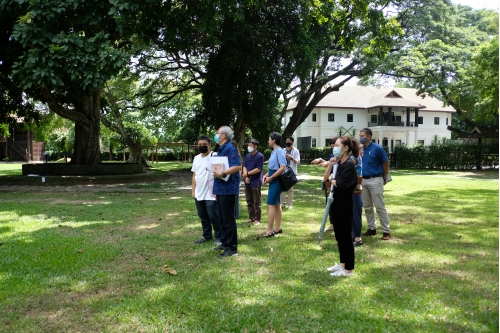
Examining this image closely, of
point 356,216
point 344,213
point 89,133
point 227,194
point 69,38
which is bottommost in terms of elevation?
point 356,216

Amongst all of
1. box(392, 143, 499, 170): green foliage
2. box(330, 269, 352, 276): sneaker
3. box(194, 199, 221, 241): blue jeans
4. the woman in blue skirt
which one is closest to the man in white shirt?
box(194, 199, 221, 241): blue jeans

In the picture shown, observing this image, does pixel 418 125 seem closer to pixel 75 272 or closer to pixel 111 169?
pixel 111 169

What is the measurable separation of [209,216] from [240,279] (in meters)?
1.96

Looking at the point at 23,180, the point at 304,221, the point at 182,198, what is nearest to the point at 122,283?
the point at 304,221

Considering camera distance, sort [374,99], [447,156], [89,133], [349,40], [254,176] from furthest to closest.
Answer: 1. [374,99]
2. [447,156]
3. [89,133]
4. [349,40]
5. [254,176]

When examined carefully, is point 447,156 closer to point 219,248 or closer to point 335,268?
point 219,248

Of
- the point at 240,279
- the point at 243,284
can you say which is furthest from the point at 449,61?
the point at 243,284

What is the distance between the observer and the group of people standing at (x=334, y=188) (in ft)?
17.1

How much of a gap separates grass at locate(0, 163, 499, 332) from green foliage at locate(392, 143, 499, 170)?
70.2ft

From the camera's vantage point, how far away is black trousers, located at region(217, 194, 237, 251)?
6.18 meters

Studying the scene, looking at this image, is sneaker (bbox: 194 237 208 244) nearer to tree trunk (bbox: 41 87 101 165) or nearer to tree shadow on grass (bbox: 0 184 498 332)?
tree shadow on grass (bbox: 0 184 498 332)

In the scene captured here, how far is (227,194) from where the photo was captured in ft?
20.4

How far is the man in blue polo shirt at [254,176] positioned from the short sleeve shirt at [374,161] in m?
2.10

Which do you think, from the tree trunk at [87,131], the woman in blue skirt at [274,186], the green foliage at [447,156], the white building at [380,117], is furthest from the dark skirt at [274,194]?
the white building at [380,117]
